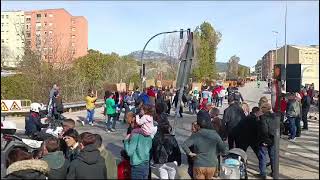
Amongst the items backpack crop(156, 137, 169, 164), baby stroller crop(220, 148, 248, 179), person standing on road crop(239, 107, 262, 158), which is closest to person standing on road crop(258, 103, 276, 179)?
person standing on road crop(239, 107, 262, 158)

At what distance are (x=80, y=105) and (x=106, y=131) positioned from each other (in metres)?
11.8

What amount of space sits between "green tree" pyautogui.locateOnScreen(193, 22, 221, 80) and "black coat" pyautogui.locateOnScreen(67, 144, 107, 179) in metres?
58.6

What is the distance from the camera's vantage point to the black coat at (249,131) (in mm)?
8953

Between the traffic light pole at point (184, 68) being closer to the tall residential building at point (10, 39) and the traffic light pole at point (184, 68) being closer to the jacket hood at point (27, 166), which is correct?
the tall residential building at point (10, 39)

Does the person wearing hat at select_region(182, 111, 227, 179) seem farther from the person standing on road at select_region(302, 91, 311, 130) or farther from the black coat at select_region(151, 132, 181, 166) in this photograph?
the person standing on road at select_region(302, 91, 311, 130)

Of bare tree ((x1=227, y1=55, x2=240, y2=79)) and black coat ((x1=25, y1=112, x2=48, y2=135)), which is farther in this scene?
bare tree ((x1=227, y1=55, x2=240, y2=79))

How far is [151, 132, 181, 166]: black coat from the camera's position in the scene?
7.40m

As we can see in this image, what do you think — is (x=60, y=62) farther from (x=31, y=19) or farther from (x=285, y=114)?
(x=31, y=19)

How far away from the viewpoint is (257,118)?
9062mm

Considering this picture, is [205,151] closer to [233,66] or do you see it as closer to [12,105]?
[12,105]

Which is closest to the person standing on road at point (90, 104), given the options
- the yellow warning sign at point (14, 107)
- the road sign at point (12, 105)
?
the road sign at point (12, 105)

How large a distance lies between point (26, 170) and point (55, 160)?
0.76 meters

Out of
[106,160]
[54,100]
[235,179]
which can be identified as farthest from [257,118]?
[54,100]

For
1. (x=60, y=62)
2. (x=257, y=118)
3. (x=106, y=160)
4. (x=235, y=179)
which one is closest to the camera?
(x=106, y=160)
